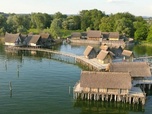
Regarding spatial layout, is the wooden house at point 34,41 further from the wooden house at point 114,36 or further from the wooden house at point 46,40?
the wooden house at point 114,36

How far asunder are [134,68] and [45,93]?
54.7 feet

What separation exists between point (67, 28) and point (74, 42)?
104ft

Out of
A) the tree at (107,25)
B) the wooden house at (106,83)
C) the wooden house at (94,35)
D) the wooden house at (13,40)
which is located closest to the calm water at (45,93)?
the wooden house at (106,83)

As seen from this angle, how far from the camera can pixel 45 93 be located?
145 ft

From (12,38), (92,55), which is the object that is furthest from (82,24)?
(92,55)

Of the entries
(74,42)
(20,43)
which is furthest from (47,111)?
(74,42)

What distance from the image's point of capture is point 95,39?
117 meters

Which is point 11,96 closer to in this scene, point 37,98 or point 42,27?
point 37,98

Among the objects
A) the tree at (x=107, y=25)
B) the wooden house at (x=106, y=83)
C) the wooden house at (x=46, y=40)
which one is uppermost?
the tree at (x=107, y=25)

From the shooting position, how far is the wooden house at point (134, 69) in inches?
1877

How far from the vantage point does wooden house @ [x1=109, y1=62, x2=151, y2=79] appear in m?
47.7

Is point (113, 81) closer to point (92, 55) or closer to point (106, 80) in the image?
point (106, 80)

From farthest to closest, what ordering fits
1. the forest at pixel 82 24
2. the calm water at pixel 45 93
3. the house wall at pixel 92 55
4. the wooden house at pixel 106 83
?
the forest at pixel 82 24, the house wall at pixel 92 55, the wooden house at pixel 106 83, the calm water at pixel 45 93

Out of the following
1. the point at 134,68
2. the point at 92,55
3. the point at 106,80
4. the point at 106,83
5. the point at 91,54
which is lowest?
the point at 106,83
